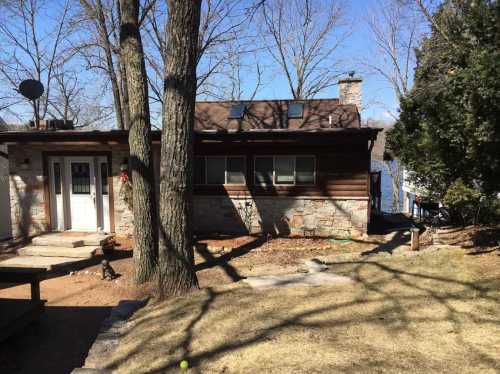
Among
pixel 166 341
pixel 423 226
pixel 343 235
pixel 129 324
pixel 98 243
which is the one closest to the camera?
pixel 166 341

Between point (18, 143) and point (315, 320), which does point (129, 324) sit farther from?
point (18, 143)

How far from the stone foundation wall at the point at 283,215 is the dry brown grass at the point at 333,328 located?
451 cm

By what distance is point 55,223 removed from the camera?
1091 centimetres

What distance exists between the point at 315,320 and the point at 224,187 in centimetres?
704

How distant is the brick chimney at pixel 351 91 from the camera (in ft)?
46.4

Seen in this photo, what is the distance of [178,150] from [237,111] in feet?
30.3

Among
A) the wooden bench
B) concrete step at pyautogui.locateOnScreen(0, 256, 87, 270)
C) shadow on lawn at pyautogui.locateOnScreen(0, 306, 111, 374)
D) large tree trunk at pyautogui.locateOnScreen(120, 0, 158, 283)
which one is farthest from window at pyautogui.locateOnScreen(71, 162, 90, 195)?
the wooden bench

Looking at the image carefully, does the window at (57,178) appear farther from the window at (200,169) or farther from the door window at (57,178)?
the window at (200,169)

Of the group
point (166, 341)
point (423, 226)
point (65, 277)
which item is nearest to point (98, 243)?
point (65, 277)

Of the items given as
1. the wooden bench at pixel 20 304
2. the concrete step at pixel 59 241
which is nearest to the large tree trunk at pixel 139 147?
the wooden bench at pixel 20 304

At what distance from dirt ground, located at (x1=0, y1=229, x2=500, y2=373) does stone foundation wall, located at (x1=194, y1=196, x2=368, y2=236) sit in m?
3.14

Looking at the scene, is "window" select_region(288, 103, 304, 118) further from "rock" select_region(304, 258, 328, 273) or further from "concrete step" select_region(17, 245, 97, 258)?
"concrete step" select_region(17, 245, 97, 258)

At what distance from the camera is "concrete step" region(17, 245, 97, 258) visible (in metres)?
8.91

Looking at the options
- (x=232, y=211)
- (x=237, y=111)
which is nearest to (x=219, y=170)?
(x=232, y=211)
